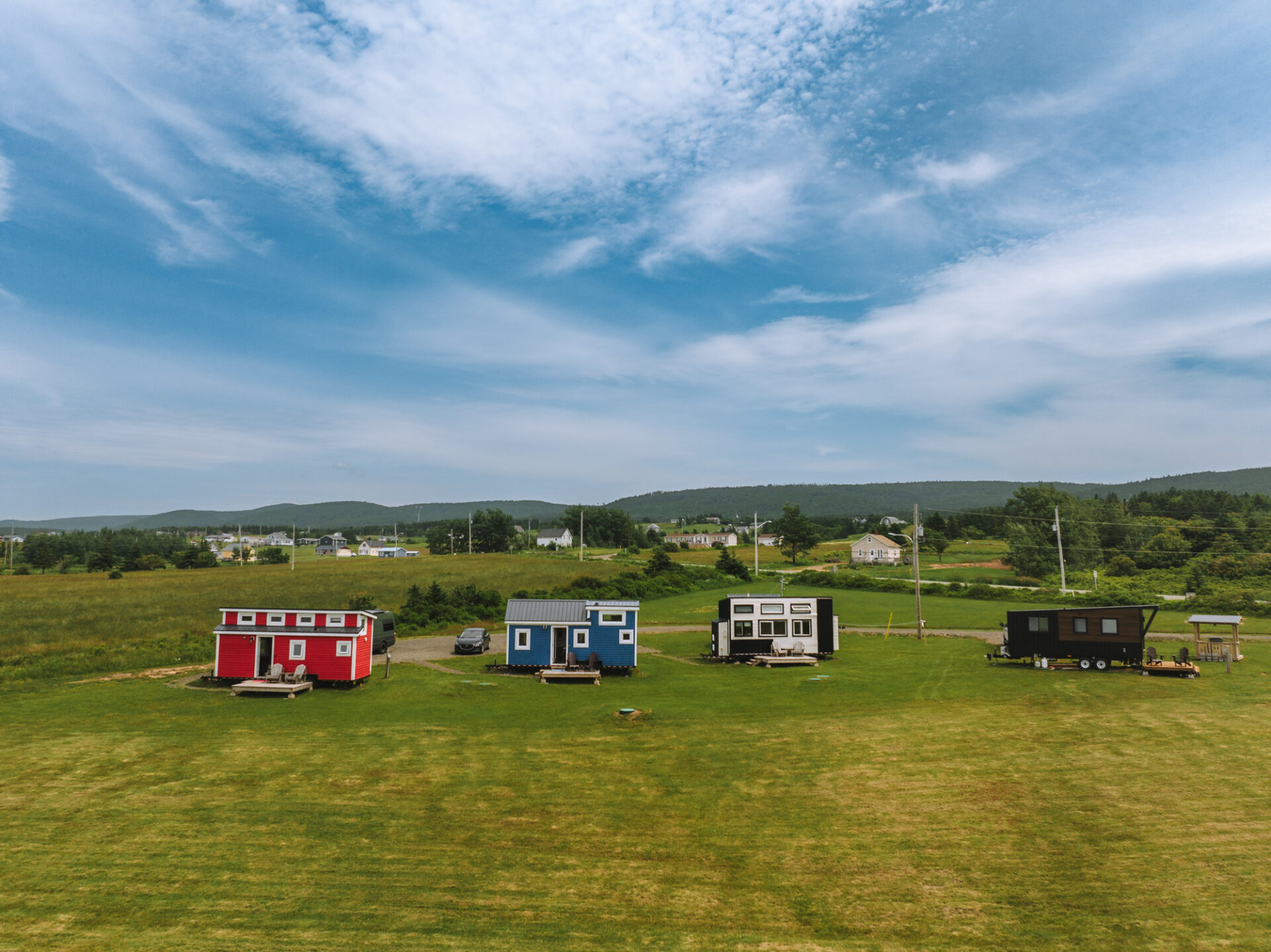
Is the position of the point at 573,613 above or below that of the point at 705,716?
above

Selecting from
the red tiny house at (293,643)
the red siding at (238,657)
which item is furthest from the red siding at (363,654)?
the red siding at (238,657)

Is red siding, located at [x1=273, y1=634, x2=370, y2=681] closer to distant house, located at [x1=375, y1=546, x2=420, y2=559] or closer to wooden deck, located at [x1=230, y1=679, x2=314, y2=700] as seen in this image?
wooden deck, located at [x1=230, y1=679, x2=314, y2=700]

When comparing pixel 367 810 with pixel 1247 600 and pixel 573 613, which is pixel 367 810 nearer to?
A: pixel 573 613

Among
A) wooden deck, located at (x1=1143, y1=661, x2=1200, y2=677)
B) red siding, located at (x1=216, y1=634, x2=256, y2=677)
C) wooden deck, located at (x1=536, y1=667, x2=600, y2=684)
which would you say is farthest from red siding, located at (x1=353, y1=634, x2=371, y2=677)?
wooden deck, located at (x1=1143, y1=661, x2=1200, y2=677)

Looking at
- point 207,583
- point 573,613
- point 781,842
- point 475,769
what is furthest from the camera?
point 207,583

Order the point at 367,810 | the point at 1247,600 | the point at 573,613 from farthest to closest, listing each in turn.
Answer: the point at 1247,600 < the point at 573,613 < the point at 367,810

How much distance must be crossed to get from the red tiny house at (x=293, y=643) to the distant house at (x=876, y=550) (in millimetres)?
110368

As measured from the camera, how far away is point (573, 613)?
35844 mm

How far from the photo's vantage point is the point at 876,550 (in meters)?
131

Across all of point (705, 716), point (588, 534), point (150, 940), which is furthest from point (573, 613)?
point (588, 534)

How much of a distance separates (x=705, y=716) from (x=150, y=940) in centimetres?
1829

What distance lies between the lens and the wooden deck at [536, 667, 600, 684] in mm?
33188

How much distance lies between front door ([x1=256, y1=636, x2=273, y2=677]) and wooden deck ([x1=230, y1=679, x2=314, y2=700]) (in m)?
1.45

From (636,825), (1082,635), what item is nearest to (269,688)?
(636,825)
